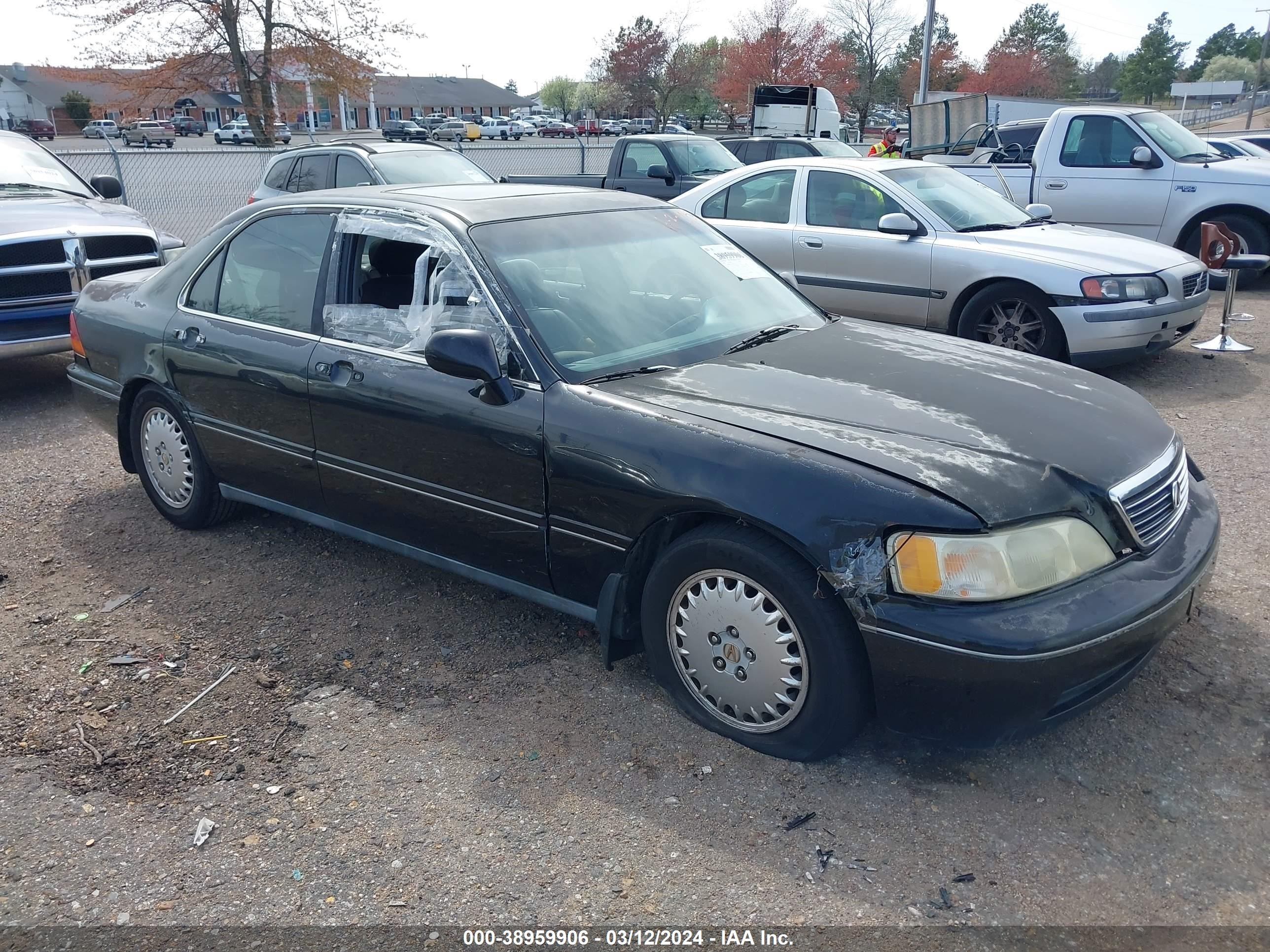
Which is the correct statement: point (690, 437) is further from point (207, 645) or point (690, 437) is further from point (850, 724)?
point (207, 645)

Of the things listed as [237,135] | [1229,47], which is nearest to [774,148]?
[237,135]

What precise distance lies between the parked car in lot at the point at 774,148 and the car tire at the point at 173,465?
40.7 ft

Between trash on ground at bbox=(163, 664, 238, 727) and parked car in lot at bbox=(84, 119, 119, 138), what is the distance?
83.4ft

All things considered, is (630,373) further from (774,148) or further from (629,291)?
(774,148)

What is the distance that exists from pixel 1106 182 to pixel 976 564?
9579mm

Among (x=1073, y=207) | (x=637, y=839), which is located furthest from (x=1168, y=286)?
(x=637, y=839)

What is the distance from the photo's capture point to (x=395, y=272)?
12.7ft

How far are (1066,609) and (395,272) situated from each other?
264cm

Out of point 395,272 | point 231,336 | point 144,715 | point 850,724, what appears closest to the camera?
point 850,724

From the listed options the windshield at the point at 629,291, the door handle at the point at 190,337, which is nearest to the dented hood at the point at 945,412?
the windshield at the point at 629,291

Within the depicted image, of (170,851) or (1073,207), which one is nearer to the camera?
(170,851)

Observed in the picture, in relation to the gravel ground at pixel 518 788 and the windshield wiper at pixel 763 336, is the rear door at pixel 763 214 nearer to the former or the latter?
the windshield wiper at pixel 763 336

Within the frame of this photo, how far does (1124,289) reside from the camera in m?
6.94

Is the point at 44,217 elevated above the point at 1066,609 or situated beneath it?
elevated above
